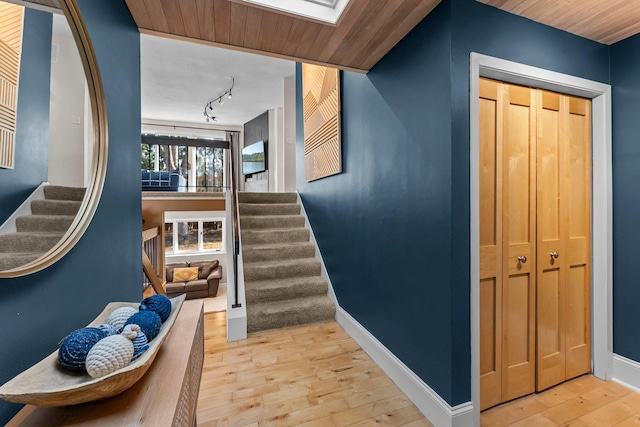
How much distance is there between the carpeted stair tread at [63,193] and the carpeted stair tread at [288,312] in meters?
2.06

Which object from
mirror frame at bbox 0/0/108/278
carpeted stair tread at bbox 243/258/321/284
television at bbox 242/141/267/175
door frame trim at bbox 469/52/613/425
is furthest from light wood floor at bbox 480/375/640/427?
television at bbox 242/141/267/175

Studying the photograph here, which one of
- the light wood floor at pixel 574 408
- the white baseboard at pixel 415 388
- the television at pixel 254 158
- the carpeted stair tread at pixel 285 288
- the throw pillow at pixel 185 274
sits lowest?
the throw pillow at pixel 185 274

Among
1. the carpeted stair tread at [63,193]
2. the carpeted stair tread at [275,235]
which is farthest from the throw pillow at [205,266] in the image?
the carpeted stair tread at [63,193]

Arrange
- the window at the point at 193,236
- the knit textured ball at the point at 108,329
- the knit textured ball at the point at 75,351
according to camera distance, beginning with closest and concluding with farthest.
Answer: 1. the knit textured ball at the point at 75,351
2. the knit textured ball at the point at 108,329
3. the window at the point at 193,236

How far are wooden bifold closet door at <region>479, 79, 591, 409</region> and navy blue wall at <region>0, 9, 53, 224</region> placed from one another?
195 cm

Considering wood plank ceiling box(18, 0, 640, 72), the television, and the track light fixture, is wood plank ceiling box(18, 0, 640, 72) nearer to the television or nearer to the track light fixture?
the track light fixture

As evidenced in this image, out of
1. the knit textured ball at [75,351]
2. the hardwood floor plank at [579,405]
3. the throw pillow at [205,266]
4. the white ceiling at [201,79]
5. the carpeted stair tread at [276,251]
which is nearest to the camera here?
the knit textured ball at [75,351]

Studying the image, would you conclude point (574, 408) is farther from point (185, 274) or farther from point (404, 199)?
point (185, 274)

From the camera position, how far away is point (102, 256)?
125cm

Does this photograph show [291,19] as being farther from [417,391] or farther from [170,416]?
[417,391]

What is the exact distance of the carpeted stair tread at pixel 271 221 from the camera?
3795 millimetres

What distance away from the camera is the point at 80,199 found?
999 millimetres

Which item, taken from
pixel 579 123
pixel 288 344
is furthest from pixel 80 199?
pixel 579 123

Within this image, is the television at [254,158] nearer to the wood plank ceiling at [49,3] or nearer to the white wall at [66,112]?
the white wall at [66,112]
